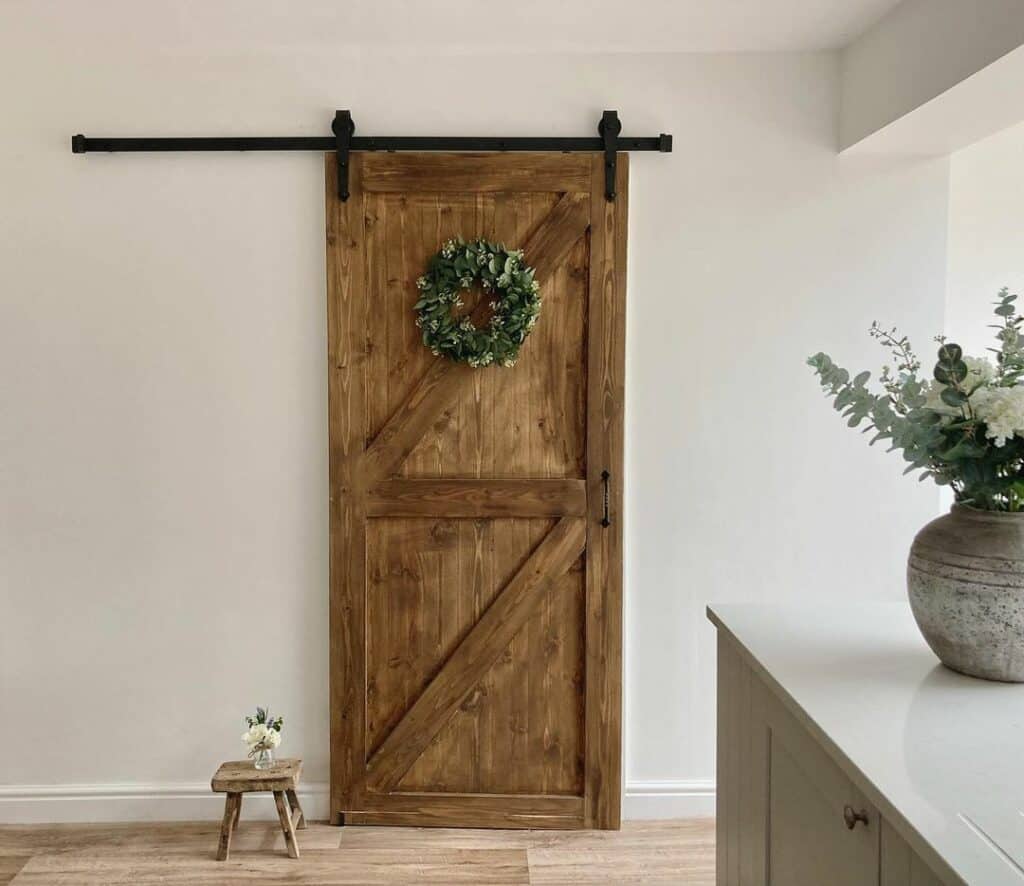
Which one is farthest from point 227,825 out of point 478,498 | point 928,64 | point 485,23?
point 928,64

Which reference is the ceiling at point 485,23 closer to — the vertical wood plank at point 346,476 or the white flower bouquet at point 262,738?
the vertical wood plank at point 346,476

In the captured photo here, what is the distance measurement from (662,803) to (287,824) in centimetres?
124

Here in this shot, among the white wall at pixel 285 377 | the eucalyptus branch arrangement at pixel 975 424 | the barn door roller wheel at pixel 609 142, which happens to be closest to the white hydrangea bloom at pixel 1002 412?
the eucalyptus branch arrangement at pixel 975 424

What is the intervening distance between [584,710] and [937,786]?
77.2 inches

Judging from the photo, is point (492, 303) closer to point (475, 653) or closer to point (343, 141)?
point (343, 141)

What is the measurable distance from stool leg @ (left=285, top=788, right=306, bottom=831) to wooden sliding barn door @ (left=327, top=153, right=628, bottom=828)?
122 mm

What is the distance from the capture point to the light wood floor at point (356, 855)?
8.91 ft

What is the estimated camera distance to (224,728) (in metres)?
3.08

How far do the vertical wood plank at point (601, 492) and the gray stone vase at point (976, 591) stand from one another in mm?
1503

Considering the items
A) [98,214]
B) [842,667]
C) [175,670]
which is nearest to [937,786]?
[842,667]

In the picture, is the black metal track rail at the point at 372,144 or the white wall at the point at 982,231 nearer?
the black metal track rail at the point at 372,144

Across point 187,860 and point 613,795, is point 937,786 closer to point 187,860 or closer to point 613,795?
point 613,795

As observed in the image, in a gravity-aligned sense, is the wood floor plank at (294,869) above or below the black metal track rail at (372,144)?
below

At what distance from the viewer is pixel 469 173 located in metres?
2.94
